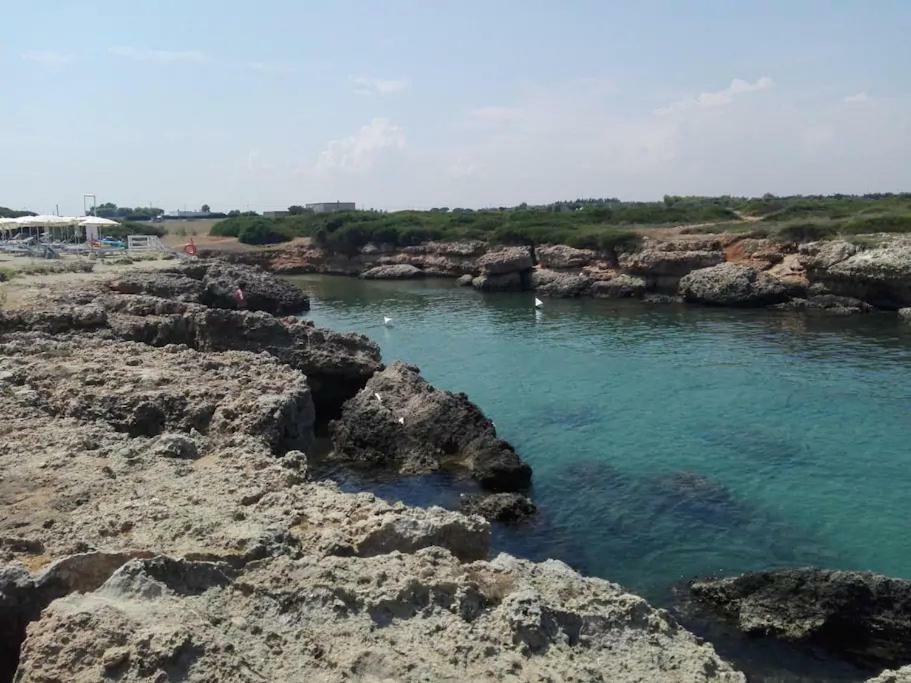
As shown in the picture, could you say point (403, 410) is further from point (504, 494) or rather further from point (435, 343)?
point (435, 343)

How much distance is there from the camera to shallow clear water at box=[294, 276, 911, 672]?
15.3 meters

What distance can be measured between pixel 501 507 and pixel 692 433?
8356 millimetres

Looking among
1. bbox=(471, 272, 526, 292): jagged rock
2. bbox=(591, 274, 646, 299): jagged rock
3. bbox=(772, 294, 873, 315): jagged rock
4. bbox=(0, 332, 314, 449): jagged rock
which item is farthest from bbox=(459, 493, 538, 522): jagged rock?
bbox=(471, 272, 526, 292): jagged rock

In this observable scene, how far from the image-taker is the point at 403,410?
69.4 feet

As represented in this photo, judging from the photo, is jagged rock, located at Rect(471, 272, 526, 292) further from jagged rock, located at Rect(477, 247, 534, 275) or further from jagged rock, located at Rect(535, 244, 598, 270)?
jagged rock, located at Rect(535, 244, 598, 270)

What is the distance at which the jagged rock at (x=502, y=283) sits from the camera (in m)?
60.0

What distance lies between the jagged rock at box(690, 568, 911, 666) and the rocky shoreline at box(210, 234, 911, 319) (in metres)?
33.6

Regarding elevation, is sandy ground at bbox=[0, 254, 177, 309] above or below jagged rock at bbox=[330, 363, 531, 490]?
above

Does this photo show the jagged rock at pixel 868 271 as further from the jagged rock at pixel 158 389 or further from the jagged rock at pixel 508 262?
the jagged rock at pixel 158 389

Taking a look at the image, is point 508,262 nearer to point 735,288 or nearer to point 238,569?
point 735,288

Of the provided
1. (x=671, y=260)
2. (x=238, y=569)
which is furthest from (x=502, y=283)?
(x=238, y=569)

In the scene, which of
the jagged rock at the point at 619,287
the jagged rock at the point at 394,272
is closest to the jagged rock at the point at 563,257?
the jagged rock at the point at 619,287

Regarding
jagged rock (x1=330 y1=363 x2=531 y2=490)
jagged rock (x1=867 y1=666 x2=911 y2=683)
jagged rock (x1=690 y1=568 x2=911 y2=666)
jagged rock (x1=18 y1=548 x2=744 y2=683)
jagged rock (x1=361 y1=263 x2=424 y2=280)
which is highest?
jagged rock (x1=361 y1=263 x2=424 y2=280)

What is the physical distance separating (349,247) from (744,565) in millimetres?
66440
